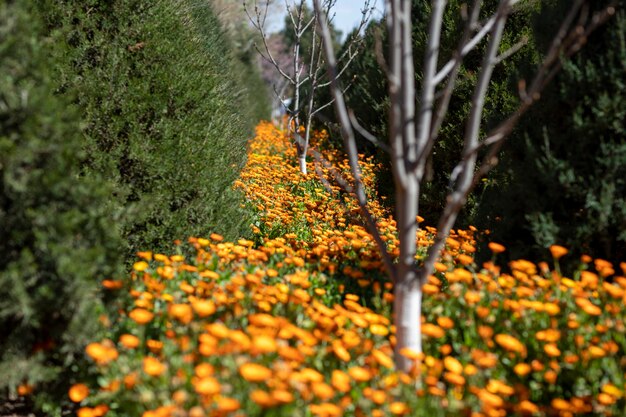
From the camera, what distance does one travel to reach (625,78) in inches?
155

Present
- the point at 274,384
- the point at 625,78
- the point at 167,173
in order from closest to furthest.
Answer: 1. the point at 274,384
2. the point at 625,78
3. the point at 167,173

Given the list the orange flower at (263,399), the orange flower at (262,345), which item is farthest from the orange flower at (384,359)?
the orange flower at (263,399)

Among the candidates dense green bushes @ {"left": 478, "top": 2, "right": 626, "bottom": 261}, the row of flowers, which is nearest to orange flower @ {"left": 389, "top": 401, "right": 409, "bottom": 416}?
the row of flowers

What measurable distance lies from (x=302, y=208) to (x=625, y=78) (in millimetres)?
4770

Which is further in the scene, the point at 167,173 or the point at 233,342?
the point at 167,173

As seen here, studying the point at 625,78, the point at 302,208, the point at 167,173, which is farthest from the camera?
the point at 302,208

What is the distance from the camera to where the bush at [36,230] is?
3.01 meters

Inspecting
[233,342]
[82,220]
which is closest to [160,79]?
[82,220]

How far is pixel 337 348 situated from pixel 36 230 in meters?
1.55

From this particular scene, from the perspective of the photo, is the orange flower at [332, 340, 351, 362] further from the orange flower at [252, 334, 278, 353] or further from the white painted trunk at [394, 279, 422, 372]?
the orange flower at [252, 334, 278, 353]

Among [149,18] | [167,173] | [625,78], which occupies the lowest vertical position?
[167,173]

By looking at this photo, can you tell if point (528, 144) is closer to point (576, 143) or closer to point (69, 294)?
point (576, 143)

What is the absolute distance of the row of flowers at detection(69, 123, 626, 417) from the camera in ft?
8.87

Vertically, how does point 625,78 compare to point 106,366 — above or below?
above
